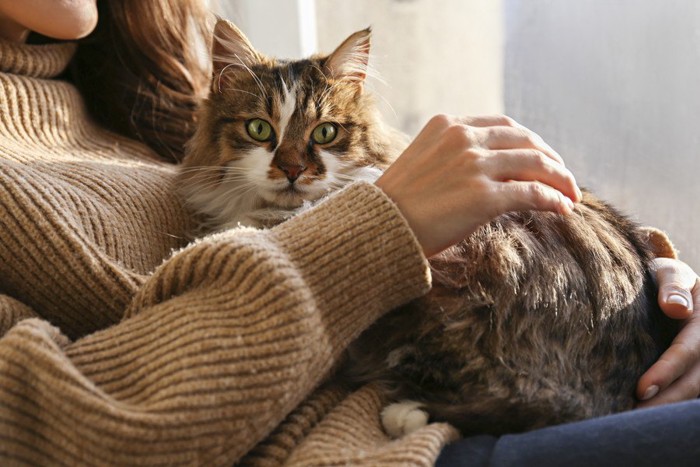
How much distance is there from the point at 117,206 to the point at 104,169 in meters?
0.12

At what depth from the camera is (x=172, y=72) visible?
1.89 m

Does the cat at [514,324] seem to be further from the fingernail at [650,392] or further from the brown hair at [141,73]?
the brown hair at [141,73]

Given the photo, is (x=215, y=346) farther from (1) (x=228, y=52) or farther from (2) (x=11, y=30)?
(2) (x=11, y=30)

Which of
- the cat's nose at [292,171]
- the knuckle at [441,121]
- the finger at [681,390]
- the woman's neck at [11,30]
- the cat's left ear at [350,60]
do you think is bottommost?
the finger at [681,390]

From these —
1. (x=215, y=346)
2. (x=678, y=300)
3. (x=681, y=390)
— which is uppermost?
(x=215, y=346)

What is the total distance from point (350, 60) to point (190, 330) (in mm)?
809

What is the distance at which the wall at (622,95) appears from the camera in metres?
1.72

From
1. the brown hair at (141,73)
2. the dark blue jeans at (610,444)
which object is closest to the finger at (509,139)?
the dark blue jeans at (610,444)

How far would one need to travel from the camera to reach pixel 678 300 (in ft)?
3.99

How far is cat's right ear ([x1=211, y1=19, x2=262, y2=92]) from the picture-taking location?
1.50 meters

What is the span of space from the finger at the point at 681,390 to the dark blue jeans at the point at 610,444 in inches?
8.7

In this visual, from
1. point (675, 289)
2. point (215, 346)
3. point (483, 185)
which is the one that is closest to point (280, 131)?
point (483, 185)

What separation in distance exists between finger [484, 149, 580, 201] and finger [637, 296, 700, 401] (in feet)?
1.15

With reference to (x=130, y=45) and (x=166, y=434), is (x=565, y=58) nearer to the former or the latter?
(x=130, y=45)
